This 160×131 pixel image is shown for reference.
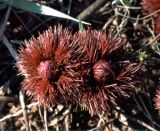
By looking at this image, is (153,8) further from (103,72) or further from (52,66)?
(52,66)

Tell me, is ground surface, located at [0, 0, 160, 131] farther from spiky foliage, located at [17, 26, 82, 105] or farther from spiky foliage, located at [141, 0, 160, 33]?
spiky foliage, located at [17, 26, 82, 105]

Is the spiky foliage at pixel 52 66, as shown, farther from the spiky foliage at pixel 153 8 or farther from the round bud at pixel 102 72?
the spiky foliage at pixel 153 8

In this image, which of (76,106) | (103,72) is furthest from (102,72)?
(76,106)

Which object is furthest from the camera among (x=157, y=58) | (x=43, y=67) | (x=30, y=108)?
(x=157, y=58)

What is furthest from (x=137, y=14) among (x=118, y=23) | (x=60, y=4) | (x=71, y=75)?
(x=71, y=75)

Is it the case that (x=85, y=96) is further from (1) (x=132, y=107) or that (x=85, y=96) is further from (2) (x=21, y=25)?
(2) (x=21, y=25)

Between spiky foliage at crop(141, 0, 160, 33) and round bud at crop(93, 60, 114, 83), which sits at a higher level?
spiky foliage at crop(141, 0, 160, 33)

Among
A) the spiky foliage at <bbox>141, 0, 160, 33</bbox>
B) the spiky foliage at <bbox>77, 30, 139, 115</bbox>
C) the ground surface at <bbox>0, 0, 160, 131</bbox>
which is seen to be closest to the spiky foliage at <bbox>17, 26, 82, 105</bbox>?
the spiky foliage at <bbox>77, 30, 139, 115</bbox>
